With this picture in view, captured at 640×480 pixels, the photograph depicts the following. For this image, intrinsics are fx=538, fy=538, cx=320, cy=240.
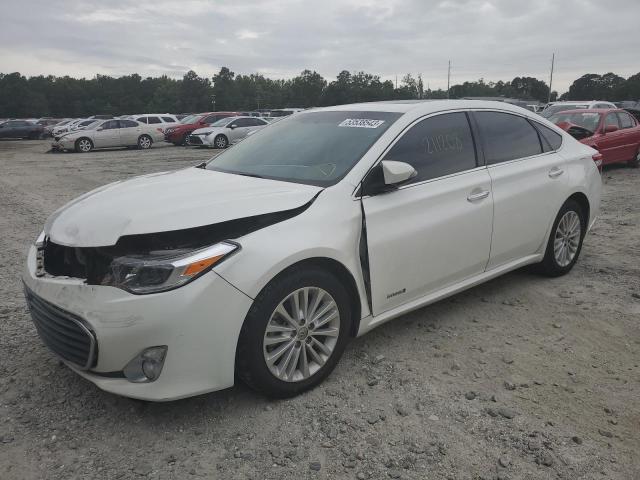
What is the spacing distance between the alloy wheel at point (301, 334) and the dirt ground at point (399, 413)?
0.20 meters

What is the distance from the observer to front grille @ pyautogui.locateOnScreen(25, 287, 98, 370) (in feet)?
8.55

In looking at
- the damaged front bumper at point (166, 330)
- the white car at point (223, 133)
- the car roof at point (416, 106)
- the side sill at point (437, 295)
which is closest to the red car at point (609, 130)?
the side sill at point (437, 295)

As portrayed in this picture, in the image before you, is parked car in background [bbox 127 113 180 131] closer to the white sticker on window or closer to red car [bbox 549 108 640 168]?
red car [bbox 549 108 640 168]

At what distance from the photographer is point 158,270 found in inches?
101

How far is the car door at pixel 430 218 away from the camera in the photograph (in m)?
3.32

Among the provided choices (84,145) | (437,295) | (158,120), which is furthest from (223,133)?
(437,295)

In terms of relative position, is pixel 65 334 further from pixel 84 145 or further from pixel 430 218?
pixel 84 145

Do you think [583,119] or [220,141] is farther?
[220,141]

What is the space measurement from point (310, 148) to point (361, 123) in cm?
40

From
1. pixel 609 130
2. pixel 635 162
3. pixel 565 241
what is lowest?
pixel 635 162

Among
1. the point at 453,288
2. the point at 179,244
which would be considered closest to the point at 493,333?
the point at 453,288

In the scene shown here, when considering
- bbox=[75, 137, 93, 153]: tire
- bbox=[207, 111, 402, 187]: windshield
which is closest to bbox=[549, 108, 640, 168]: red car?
bbox=[207, 111, 402, 187]: windshield

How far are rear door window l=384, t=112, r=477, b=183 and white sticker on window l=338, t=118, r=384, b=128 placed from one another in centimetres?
22

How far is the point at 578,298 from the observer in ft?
14.8
